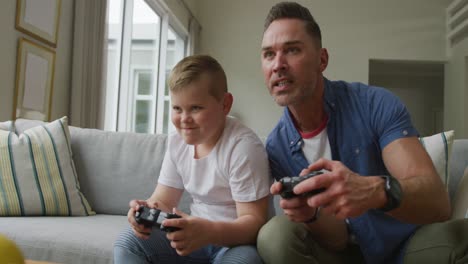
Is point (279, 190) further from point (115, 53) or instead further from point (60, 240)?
point (115, 53)

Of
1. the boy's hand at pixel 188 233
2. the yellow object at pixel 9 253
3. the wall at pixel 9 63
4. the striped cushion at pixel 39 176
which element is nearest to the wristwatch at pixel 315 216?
the boy's hand at pixel 188 233

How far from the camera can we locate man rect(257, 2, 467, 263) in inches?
34.4

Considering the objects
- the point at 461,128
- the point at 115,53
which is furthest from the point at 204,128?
the point at 461,128

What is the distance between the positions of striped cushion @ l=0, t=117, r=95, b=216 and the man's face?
0.98 m

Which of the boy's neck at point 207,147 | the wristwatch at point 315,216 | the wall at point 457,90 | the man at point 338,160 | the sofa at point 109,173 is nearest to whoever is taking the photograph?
the man at point 338,160

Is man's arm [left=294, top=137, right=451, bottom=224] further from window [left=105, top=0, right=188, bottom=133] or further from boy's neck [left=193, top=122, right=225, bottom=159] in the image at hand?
window [left=105, top=0, right=188, bottom=133]

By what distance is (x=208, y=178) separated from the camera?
3.95 feet

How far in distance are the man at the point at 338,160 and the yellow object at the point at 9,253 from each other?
0.44 meters

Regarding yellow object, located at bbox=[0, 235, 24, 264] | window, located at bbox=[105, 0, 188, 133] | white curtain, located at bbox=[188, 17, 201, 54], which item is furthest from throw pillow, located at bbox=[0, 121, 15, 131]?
white curtain, located at bbox=[188, 17, 201, 54]

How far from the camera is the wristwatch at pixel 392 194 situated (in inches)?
32.9

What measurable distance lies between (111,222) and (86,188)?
1.01ft

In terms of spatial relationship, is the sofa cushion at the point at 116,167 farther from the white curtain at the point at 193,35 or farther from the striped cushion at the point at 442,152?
the white curtain at the point at 193,35

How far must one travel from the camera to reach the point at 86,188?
6.15 feet

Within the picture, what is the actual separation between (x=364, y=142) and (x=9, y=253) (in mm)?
840
